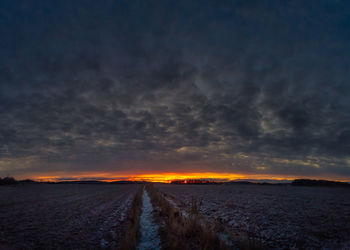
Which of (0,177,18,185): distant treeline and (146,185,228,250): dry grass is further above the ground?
(146,185,228,250): dry grass

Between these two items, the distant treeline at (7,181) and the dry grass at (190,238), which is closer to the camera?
the dry grass at (190,238)

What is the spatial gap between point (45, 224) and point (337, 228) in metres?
16.9

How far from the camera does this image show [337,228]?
10.8 meters

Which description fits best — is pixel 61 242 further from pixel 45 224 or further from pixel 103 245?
pixel 45 224

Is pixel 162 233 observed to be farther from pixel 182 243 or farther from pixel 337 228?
pixel 337 228

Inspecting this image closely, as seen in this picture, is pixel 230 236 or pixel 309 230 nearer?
pixel 230 236

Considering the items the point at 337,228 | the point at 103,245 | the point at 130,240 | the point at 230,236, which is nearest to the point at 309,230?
the point at 337,228

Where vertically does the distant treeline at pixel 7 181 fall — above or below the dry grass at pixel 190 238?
below

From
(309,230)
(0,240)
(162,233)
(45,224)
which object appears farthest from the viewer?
(45,224)

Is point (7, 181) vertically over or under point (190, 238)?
under

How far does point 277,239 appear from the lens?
28.9 feet

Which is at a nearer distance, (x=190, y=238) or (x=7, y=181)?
(x=190, y=238)

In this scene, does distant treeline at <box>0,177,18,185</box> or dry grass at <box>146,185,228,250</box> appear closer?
dry grass at <box>146,185,228,250</box>

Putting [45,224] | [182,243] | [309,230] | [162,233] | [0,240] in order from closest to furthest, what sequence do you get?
[182,243] < [0,240] < [162,233] < [309,230] < [45,224]
